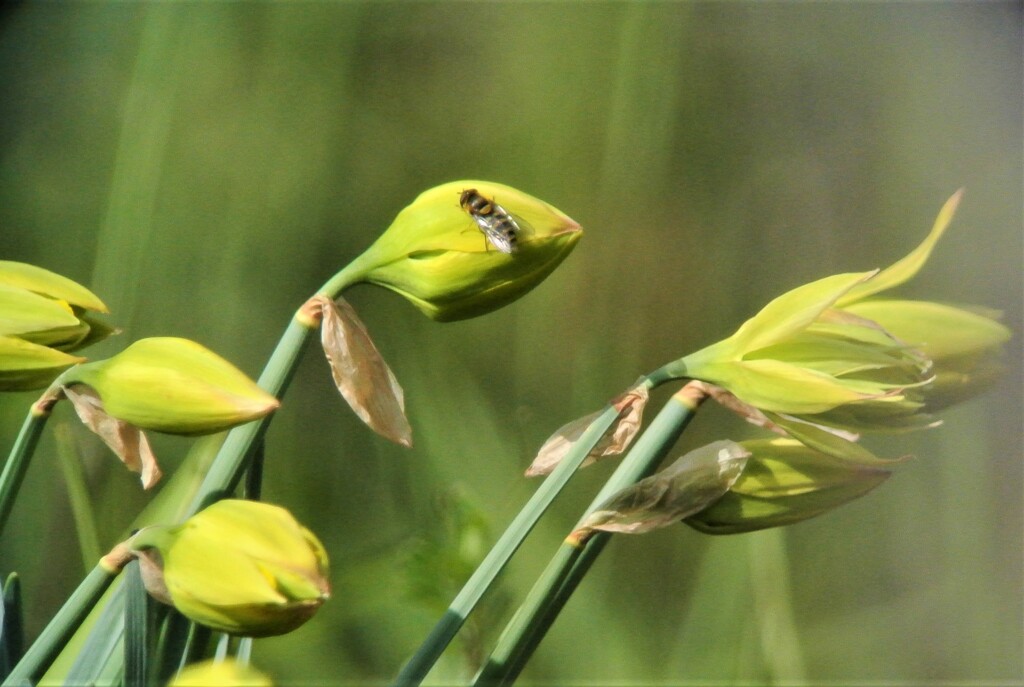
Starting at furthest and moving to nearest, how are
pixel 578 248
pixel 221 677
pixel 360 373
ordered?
pixel 578 248
pixel 360 373
pixel 221 677

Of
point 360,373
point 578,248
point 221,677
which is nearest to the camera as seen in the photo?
A: point 221,677

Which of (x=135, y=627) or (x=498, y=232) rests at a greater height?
(x=498, y=232)

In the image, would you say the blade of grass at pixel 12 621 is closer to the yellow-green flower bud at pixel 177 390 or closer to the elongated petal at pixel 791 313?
the yellow-green flower bud at pixel 177 390

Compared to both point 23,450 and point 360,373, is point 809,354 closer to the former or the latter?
point 360,373

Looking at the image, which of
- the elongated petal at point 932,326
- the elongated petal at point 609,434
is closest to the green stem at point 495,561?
the elongated petal at point 609,434

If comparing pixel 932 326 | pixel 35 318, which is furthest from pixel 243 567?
pixel 932 326

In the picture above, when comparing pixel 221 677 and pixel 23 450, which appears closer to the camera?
pixel 221 677
